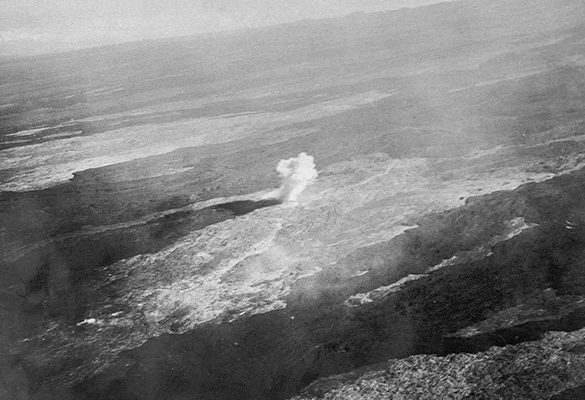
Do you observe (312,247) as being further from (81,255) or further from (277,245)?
(81,255)

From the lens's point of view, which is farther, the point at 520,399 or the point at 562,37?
the point at 562,37

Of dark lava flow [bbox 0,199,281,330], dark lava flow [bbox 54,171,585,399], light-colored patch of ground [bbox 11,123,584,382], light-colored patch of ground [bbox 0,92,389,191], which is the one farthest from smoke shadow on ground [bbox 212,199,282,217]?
light-colored patch of ground [bbox 0,92,389,191]

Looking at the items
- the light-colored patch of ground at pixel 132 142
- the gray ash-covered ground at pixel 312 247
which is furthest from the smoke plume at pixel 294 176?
the light-colored patch of ground at pixel 132 142

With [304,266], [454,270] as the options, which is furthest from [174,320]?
[454,270]

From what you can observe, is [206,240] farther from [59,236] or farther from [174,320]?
[59,236]

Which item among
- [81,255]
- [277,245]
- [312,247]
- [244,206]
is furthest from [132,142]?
[312,247]

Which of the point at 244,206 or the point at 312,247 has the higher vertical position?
the point at 244,206

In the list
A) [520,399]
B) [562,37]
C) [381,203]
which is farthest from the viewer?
[562,37]
